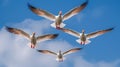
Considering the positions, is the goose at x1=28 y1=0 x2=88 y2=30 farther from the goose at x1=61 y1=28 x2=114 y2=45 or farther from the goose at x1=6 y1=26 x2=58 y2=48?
the goose at x1=61 y1=28 x2=114 y2=45

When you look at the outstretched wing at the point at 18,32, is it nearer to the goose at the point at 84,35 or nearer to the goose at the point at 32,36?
the goose at the point at 32,36

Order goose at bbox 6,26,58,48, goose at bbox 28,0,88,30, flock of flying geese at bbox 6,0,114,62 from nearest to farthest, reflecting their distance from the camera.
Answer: goose at bbox 28,0,88,30
flock of flying geese at bbox 6,0,114,62
goose at bbox 6,26,58,48

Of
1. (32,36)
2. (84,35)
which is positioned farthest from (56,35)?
(84,35)

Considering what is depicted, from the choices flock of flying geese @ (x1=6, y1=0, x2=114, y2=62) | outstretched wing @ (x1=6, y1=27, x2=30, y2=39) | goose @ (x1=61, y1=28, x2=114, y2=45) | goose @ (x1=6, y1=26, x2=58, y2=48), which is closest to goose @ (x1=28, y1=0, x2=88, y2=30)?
flock of flying geese @ (x1=6, y1=0, x2=114, y2=62)

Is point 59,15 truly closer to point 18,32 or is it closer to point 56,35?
point 56,35

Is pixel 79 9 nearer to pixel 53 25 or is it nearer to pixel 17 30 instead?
pixel 53 25

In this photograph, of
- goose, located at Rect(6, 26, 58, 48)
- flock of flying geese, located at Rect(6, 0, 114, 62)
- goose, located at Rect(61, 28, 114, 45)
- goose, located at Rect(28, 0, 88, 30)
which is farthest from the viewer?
goose, located at Rect(61, 28, 114, 45)

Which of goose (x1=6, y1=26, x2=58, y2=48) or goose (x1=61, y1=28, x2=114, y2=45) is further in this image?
goose (x1=61, y1=28, x2=114, y2=45)

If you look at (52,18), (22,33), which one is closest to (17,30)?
(22,33)

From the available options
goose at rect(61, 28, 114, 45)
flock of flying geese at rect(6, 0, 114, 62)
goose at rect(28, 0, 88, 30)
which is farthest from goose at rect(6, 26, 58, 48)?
goose at rect(61, 28, 114, 45)

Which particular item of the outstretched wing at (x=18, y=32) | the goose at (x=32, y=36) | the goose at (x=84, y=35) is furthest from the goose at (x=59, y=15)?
the goose at (x=84, y=35)

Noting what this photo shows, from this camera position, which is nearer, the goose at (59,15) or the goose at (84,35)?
the goose at (59,15)

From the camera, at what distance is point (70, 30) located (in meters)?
47.4

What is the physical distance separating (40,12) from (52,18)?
1.10 m
